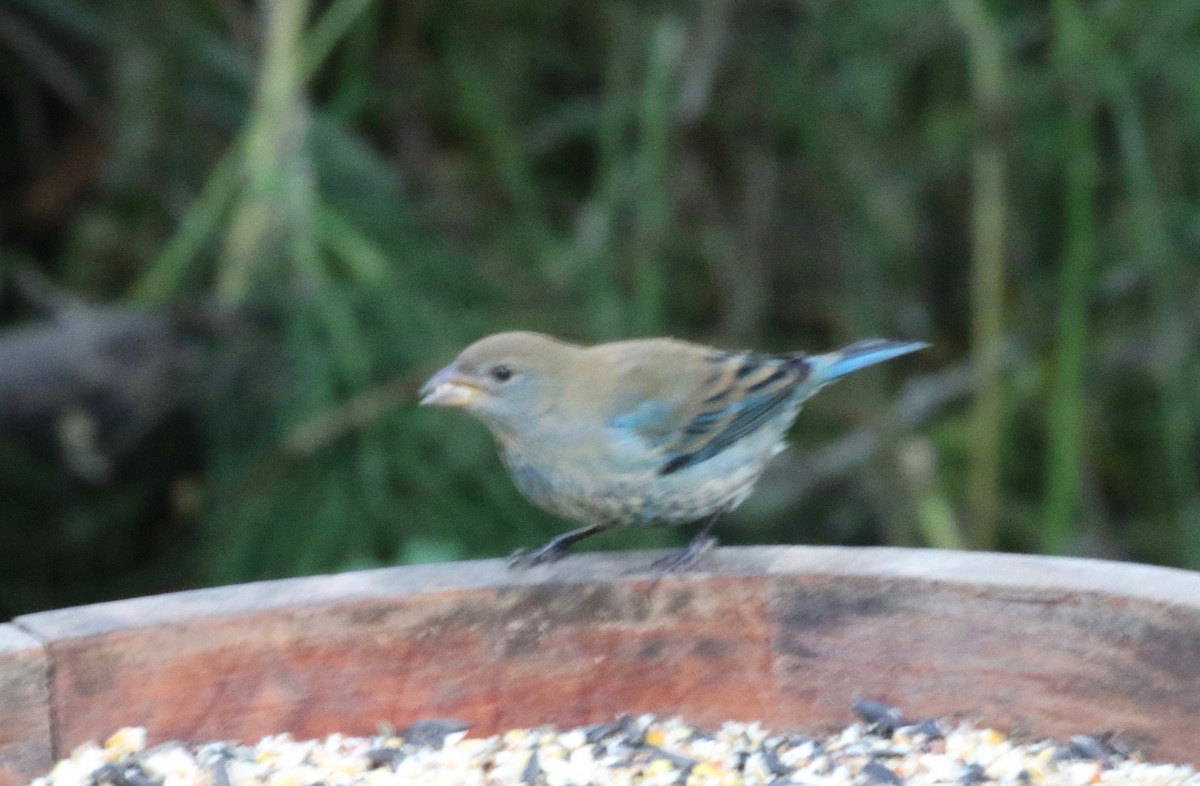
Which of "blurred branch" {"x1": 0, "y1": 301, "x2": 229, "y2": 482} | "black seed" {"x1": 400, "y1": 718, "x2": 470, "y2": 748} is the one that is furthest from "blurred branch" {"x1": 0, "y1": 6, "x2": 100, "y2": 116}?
"black seed" {"x1": 400, "y1": 718, "x2": 470, "y2": 748}

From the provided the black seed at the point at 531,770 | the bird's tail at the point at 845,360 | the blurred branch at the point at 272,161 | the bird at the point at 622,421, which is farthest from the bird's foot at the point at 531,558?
the blurred branch at the point at 272,161

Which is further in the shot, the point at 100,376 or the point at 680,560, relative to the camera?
the point at 100,376

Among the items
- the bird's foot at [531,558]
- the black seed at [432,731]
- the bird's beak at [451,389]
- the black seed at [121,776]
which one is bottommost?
the black seed at [432,731]

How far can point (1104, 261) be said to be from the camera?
4734 millimetres

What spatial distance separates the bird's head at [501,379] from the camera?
2764 mm

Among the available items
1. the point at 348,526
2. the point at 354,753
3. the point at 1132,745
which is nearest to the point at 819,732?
the point at 1132,745

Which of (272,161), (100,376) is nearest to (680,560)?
(272,161)

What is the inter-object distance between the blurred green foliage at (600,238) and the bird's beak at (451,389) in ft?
3.08

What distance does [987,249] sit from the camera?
401 centimetres

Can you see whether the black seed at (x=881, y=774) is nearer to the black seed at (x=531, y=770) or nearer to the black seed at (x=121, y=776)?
the black seed at (x=531, y=770)

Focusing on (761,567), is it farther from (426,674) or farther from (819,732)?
(426,674)

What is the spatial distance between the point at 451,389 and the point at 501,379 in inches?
3.5

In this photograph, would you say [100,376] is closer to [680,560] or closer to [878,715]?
[680,560]

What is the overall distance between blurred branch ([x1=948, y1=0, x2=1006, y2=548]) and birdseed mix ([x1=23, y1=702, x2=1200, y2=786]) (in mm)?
2019
